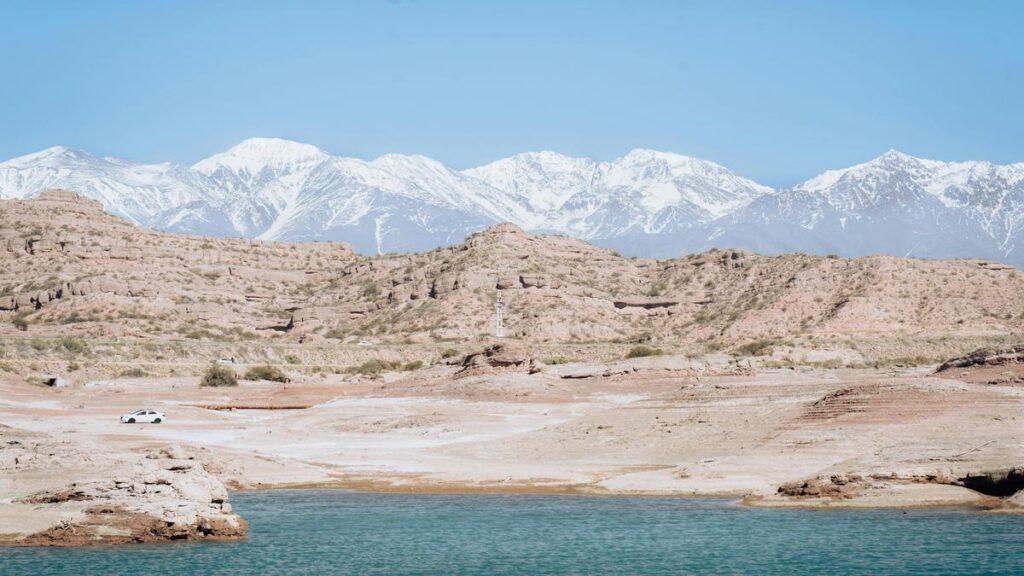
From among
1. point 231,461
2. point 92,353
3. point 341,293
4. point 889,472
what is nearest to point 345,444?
point 231,461

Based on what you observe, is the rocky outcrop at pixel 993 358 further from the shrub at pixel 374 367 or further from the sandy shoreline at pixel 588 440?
the shrub at pixel 374 367

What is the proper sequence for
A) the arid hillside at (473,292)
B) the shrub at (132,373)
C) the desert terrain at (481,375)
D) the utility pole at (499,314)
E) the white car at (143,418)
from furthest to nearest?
1. the utility pole at (499,314)
2. the arid hillside at (473,292)
3. the shrub at (132,373)
4. the white car at (143,418)
5. the desert terrain at (481,375)

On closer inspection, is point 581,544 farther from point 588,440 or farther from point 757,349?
point 757,349

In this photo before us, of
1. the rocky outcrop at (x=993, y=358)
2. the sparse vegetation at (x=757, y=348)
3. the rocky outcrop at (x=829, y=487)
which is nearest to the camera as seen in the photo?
the rocky outcrop at (x=829, y=487)

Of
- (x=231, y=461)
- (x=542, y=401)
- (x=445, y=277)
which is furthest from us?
(x=445, y=277)

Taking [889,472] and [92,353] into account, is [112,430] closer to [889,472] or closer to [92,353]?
[889,472]

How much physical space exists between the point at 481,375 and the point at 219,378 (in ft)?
79.8

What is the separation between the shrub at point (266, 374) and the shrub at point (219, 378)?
352 cm

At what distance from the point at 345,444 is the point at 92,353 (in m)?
48.9

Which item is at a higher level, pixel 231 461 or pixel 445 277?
A: pixel 445 277

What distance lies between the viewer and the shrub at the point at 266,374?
296ft

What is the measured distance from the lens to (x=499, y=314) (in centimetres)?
11225

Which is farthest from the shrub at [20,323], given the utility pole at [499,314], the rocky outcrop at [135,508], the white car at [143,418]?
the rocky outcrop at [135,508]

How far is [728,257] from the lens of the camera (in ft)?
453
